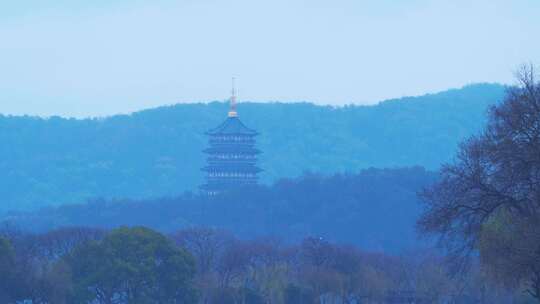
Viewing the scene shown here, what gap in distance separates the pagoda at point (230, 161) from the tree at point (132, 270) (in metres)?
86.8

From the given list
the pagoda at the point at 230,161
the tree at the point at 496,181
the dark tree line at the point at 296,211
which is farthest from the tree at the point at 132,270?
the pagoda at the point at 230,161

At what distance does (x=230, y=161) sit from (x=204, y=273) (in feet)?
265

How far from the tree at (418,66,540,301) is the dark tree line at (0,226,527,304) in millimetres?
19792

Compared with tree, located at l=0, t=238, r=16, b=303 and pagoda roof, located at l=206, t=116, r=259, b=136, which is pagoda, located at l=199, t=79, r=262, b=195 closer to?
pagoda roof, located at l=206, t=116, r=259, b=136

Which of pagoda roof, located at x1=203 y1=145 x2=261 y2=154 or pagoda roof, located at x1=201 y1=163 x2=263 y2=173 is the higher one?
pagoda roof, located at x1=203 y1=145 x2=261 y2=154

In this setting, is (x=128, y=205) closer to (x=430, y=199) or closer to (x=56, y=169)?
(x=56, y=169)

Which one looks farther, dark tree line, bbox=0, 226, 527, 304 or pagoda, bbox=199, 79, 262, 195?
pagoda, bbox=199, 79, 262, 195

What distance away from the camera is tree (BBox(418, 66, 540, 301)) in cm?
2753

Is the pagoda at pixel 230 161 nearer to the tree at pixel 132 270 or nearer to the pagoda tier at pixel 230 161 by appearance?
the pagoda tier at pixel 230 161

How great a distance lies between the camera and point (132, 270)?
5691cm

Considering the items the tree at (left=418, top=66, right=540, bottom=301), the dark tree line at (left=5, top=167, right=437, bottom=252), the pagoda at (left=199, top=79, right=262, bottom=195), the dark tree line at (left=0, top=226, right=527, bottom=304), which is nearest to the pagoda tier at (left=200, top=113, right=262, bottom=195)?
the pagoda at (left=199, top=79, right=262, bottom=195)

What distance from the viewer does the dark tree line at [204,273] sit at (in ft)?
185

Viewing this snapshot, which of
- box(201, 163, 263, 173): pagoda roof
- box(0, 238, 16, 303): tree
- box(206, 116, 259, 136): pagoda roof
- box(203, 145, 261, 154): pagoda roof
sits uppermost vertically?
box(206, 116, 259, 136): pagoda roof

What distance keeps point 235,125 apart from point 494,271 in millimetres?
123165
